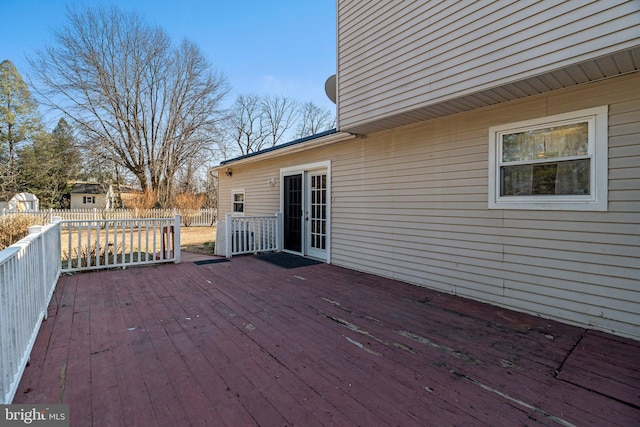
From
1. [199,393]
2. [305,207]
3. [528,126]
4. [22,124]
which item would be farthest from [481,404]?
[22,124]

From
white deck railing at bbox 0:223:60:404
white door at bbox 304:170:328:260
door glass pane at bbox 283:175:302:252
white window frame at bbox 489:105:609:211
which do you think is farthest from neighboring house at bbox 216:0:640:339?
→ white deck railing at bbox 0:223:60:404

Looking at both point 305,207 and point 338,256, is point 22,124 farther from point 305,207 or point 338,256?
point 338,256

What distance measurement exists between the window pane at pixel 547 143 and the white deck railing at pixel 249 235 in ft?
16.2

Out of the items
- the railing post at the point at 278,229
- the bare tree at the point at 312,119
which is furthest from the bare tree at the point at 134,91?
the railing post at the point at 278,229

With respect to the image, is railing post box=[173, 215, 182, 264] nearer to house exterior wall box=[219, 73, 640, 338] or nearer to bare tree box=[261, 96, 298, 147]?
house exterior wall box=[219, 73, 640, 338]

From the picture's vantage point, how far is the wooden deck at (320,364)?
1.72 metres

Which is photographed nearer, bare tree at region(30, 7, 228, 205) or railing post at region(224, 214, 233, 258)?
railing post at region(224, 214, 233, 258)

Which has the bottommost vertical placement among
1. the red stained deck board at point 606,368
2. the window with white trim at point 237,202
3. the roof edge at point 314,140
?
the red stained deck board at point 606,368

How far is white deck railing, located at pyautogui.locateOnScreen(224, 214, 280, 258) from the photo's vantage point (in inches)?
253

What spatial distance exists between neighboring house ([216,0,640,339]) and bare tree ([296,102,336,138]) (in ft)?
62.9

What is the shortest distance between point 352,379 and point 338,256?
3.73 meters

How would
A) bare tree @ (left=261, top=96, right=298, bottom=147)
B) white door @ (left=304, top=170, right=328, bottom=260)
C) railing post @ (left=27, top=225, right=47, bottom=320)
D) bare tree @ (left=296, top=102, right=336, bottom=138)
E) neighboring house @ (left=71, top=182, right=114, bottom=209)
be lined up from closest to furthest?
railing post @ (left=27, top=225, right=47, bottom=320)
white door @ (left=304, top=170, right=328, bottom=260)
bare tree @ (left=296, top=102, right=336, bottom=138)
bare tree @ (left=261, top=96, right=298, bottom=147)
neighboring house @ (left=71, top=182, right=114, bottom=209)

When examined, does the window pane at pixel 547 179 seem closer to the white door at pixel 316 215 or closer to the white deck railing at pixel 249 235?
the white door at pixel 316 215

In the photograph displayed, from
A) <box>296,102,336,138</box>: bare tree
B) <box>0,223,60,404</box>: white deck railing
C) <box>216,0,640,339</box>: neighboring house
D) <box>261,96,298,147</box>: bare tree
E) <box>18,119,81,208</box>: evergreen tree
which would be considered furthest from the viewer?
<box>261,96,298,147</box>: bare tree
